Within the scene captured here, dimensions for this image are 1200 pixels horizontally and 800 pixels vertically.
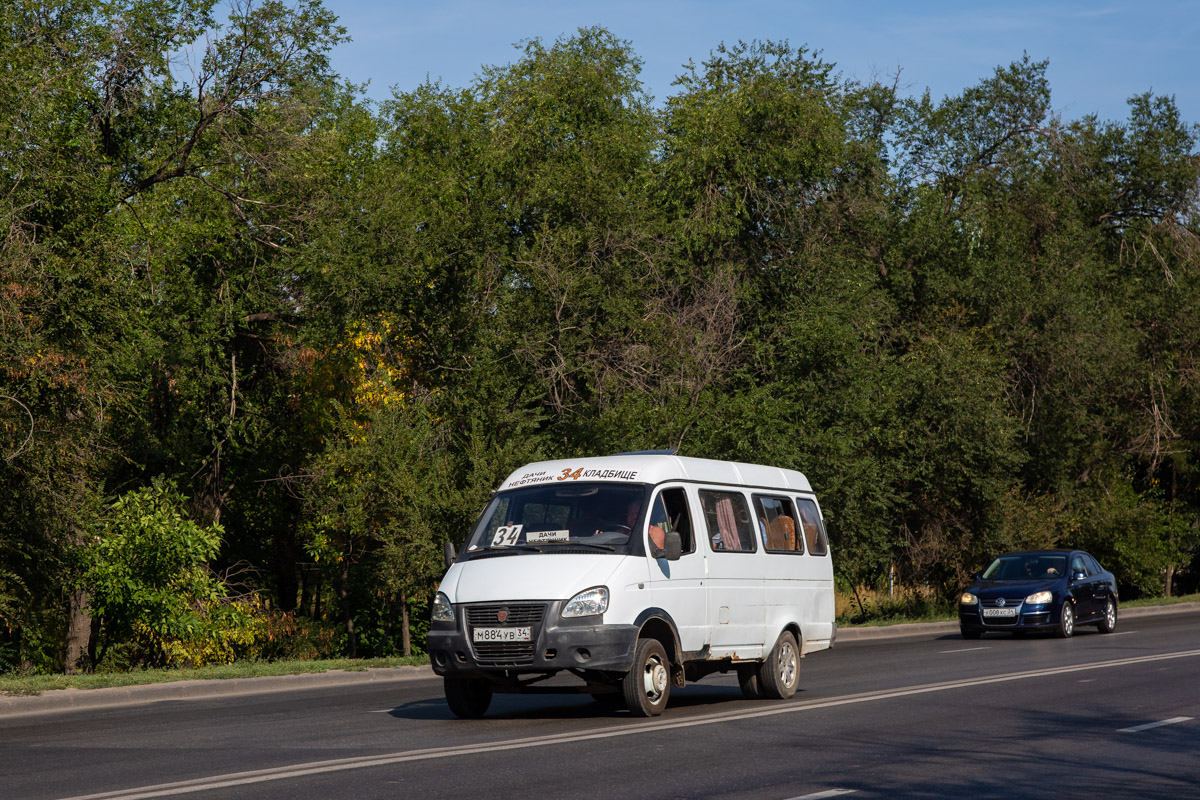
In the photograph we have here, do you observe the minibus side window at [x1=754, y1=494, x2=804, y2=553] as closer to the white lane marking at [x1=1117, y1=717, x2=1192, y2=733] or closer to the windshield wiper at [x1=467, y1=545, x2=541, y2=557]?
the windshield wiper at [x1=467, y1=545, x2=541, y2=557]

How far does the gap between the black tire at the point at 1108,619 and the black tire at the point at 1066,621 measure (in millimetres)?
1578

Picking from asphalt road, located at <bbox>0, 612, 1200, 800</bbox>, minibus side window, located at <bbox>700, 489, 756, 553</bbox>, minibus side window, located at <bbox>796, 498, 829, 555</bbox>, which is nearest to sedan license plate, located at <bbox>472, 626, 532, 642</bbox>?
asphalt road, located at <bbox>0, 612, 1200, 800</bbox>

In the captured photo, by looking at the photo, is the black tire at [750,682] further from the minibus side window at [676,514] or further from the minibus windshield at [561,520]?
the minibus windshield at [561,520]

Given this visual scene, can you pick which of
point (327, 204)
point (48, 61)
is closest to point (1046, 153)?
point (327, 204)

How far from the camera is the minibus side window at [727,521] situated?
12.6m

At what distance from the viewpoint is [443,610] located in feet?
37.2

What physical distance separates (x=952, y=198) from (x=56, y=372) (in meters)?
28.7

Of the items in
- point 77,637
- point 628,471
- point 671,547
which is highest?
point 628,471

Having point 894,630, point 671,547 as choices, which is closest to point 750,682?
point 671,547

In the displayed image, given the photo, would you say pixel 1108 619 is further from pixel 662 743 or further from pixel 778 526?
pixel 662 743

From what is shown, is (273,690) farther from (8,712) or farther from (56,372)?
(56,372)

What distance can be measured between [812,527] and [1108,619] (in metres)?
12.8

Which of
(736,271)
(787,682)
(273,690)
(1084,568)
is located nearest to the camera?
(787,682)

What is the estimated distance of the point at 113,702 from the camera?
14.5m
